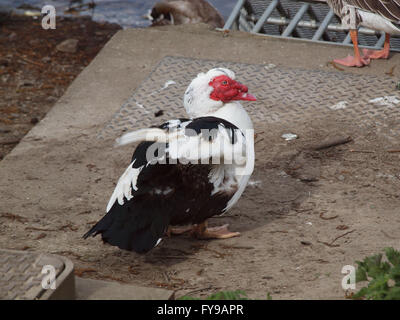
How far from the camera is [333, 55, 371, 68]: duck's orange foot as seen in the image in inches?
222

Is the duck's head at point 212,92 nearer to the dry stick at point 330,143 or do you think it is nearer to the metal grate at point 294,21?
the dry stick at point 330,143

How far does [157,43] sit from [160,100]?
107 cm

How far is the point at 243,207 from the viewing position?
4059mm

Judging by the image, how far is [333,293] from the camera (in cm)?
304

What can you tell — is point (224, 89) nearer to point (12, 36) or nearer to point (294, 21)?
point (294, 21)

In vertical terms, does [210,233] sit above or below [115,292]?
below

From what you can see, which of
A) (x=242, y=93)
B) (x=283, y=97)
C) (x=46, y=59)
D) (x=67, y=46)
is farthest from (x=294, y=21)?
(x=242, y=93)

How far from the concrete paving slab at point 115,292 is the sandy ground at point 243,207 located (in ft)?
1.62

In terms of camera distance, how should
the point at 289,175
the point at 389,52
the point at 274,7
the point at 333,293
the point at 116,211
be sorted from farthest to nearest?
the point at 274,7 < the point at 389,52 < the point at 289,175 < the point at 116,211 < the point at 333,293

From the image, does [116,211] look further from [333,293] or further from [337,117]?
[337,117]

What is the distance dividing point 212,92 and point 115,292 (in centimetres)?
154

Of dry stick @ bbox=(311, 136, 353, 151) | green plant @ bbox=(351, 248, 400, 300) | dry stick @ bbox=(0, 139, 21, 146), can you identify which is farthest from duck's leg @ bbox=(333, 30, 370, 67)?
green plant @ bbox=(351, 248, 400, 300)

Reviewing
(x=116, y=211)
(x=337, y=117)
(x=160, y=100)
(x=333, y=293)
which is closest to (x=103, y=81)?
(x=160, y=100)
